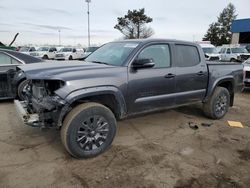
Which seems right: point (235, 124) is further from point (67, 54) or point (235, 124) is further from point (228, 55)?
point (67, 54)

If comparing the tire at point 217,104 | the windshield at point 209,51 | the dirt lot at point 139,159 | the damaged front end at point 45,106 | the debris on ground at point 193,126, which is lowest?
the dirt lot at point 139,159

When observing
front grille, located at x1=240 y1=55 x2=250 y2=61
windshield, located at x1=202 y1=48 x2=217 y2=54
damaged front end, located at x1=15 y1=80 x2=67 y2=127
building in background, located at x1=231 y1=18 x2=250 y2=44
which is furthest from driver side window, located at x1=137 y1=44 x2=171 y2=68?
building in background, located at x1=231 y1=18 x2=250 y2=44

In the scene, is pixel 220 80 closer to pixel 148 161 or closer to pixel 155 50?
pixel 155 50

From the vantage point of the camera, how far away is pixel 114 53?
15.8 feet

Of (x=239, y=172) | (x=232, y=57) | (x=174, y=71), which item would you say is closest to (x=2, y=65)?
(x=174, y=71)

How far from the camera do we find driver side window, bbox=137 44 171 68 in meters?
4.63

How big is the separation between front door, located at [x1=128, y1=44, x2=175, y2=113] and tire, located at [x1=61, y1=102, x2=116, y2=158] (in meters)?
0.58

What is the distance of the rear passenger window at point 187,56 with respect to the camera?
202 inches

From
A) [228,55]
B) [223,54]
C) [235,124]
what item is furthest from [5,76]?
[223,54]

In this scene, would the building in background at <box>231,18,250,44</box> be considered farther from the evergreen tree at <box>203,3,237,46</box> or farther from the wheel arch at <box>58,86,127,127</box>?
the wheel arch at <box>58,86,127,127</box>

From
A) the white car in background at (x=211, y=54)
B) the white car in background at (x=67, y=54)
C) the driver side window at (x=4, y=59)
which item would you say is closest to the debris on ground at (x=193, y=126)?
the driver side window at (x=4, y=59)

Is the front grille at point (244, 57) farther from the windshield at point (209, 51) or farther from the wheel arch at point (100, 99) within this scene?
the wheel arch at point (100, 99)

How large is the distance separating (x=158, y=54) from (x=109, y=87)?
4.51 feet

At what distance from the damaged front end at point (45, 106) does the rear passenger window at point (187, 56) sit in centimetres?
250
